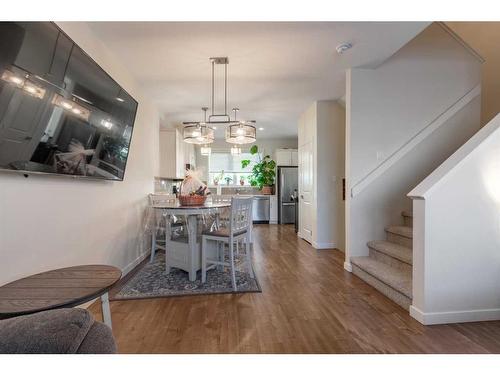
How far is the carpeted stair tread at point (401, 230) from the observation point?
2.81m

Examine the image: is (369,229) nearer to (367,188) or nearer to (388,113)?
(367,188)

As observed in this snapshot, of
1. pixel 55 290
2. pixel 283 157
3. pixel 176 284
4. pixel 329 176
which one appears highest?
pixel 283 157

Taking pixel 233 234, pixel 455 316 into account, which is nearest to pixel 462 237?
pixel 455 316

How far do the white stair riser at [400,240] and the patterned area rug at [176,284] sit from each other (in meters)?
1.68

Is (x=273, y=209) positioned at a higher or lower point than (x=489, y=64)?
→ lower

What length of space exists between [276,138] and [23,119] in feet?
22.0

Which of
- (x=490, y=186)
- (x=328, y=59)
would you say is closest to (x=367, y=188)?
(x=490, y=186)

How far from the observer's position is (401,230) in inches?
115

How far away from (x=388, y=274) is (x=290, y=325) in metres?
1.22

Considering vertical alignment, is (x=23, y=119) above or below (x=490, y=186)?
above

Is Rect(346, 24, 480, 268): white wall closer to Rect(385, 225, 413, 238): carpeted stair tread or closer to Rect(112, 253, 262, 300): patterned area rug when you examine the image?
Rect(385, 225, 413, 238): carpeted stair tread

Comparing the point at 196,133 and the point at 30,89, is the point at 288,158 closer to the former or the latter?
the point at 196,133

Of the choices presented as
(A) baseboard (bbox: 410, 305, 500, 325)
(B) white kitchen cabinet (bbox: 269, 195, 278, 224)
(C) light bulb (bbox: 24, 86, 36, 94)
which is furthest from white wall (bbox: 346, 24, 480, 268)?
(B) white kitchen cabinet (bbox: 269, 195, 278, 224)
